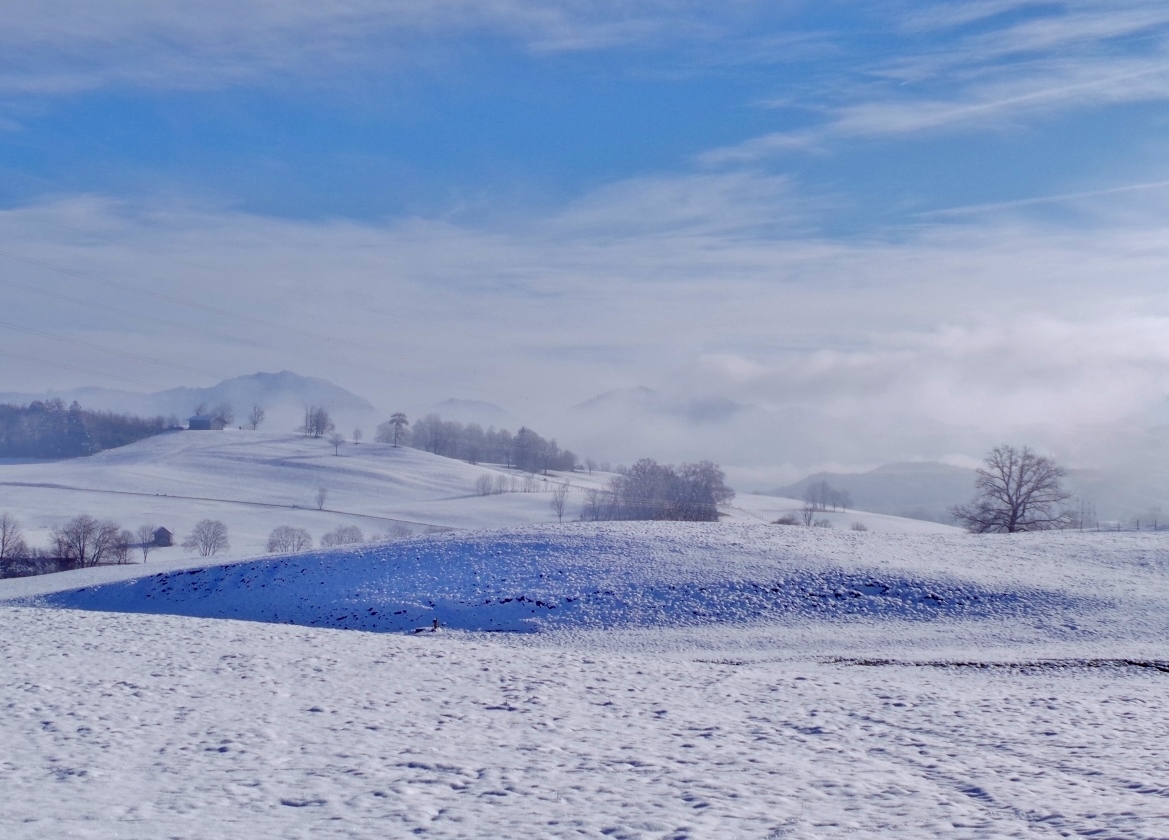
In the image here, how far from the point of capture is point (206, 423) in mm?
181125

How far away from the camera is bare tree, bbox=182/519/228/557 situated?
84625mm

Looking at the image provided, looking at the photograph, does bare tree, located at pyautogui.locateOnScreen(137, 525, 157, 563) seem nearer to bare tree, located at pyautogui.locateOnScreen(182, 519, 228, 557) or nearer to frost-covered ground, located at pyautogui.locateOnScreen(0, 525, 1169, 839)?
bare tree, located at pyautogui.locateOnScreen(182, 519, 228, 557)

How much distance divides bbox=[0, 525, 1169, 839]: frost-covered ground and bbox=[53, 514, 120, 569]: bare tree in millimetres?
47629

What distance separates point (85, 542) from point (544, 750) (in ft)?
252

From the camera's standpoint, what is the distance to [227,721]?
1304cm

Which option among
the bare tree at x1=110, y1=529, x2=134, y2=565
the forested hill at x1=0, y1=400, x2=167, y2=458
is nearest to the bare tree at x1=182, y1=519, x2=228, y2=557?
the bare tree at x1=110, y1=529, x2=134, y2=565

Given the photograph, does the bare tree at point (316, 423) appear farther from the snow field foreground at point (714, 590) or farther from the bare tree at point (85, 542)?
the snow field foreground at point (714, 590)

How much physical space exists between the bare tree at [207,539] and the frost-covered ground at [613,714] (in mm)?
55027

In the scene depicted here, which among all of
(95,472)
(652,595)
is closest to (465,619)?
(652,595)

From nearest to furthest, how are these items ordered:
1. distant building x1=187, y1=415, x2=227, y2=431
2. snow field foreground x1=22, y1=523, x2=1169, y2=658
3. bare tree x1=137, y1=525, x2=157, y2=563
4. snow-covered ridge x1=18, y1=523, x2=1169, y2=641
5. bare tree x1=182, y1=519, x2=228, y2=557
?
snow field foreground x1=22, y1=523, x2=1169, y2=658 → snow-covered ridge x1=18, y1=523, x2=1169, y2=641 → bare tree x1=182, y1=519, x2=228, y2=557 → bare tree x1=137, y1=525, x2=157, y2=563 → distant building x1=187, y1=415, x2=227, y2=431

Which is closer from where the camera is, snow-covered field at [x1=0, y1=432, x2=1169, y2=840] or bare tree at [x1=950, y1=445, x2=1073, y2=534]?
snow-covered field at [x1=0, y1=432, x2=1169, y2=840]

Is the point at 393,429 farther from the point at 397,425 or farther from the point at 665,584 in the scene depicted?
the point at 665,584

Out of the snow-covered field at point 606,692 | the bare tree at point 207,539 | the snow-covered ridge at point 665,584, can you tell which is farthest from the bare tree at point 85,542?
the snow-covered ridge at point 665,584

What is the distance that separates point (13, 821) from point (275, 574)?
30.2 meters
